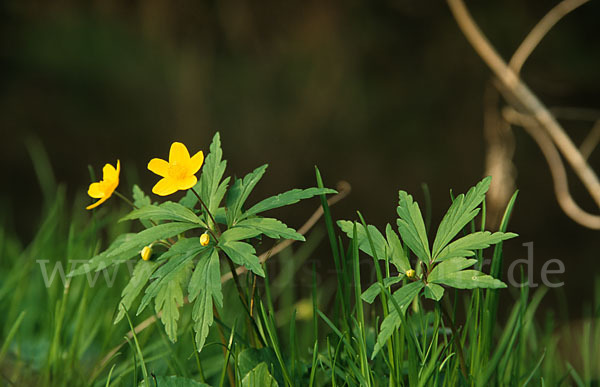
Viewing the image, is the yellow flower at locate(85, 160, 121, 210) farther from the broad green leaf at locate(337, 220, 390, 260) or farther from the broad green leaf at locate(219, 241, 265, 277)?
the broad green leaf at locate(337, 220, 390, 260)

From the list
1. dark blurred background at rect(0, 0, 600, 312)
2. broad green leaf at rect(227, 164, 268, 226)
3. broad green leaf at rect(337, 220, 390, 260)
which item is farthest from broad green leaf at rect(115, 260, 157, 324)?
dark blurred background at rect(0, 0, 600, 312)

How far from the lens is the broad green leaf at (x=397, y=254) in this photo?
2.07 feet

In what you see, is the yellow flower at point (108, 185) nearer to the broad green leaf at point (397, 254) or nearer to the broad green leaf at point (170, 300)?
the broad green leaf at point (170, 300)

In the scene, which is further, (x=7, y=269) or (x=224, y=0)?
(x=224, y=0)

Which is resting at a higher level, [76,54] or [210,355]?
[76,54]

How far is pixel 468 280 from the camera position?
22.9 inches

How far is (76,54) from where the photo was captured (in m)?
4.21

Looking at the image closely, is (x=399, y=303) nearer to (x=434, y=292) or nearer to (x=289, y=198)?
(x=434, y=292)

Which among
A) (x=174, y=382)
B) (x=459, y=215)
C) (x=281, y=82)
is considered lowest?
(x=174, y=382)

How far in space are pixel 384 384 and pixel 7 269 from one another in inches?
44.1

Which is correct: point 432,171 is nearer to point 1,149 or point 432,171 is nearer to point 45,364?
point 1,149

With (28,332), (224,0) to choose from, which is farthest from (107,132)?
(28,332)

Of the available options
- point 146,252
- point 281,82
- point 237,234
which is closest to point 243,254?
point 237,234

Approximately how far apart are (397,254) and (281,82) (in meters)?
3.56
